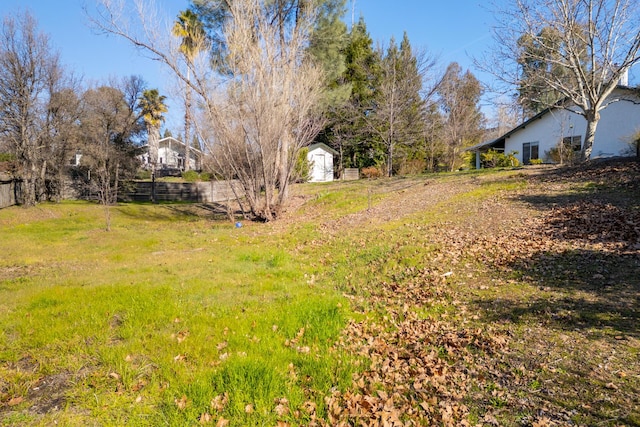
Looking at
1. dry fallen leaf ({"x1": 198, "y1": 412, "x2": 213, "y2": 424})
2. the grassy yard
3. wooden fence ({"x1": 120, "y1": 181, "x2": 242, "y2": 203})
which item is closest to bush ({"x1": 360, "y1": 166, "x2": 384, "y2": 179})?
wooden fence ({"x1": 120, "y1": 181, "x2": 242, "y2": 203})

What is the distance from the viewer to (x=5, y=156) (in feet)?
72.7

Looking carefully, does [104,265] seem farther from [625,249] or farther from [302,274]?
[625,249]

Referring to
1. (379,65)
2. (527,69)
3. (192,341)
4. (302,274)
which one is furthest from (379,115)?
(192,341)

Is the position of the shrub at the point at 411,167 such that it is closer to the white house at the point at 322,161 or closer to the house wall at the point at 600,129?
the white house at the point at 322,161

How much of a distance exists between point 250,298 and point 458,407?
11.0 ft

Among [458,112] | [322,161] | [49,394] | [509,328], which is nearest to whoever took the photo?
[49,394]

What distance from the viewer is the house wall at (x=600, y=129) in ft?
58.5

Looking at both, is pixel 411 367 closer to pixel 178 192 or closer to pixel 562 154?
pixel 562 154

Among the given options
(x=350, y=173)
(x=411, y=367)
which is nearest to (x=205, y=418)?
(x=411, y=367)

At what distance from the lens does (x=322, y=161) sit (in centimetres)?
3156

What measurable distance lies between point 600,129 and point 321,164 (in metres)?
19.2

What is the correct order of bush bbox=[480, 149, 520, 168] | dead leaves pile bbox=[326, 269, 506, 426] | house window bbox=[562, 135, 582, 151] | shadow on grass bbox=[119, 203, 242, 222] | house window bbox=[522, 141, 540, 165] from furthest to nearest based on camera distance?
bush bbox=[480, 149, 520, 168], house window bbox=[522, 141, 540, 165], house window bbox=[562, 135, 582, 151], shadow on grass bbox=[119, 203, 242, 222], dead leaves pile bbox=[326, 269, 506, 426]

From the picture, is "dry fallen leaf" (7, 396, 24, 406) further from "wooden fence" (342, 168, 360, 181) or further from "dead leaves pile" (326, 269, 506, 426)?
"wooden fence" (342, 168, 360, 181)

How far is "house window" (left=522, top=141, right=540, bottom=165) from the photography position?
75.7 ft
